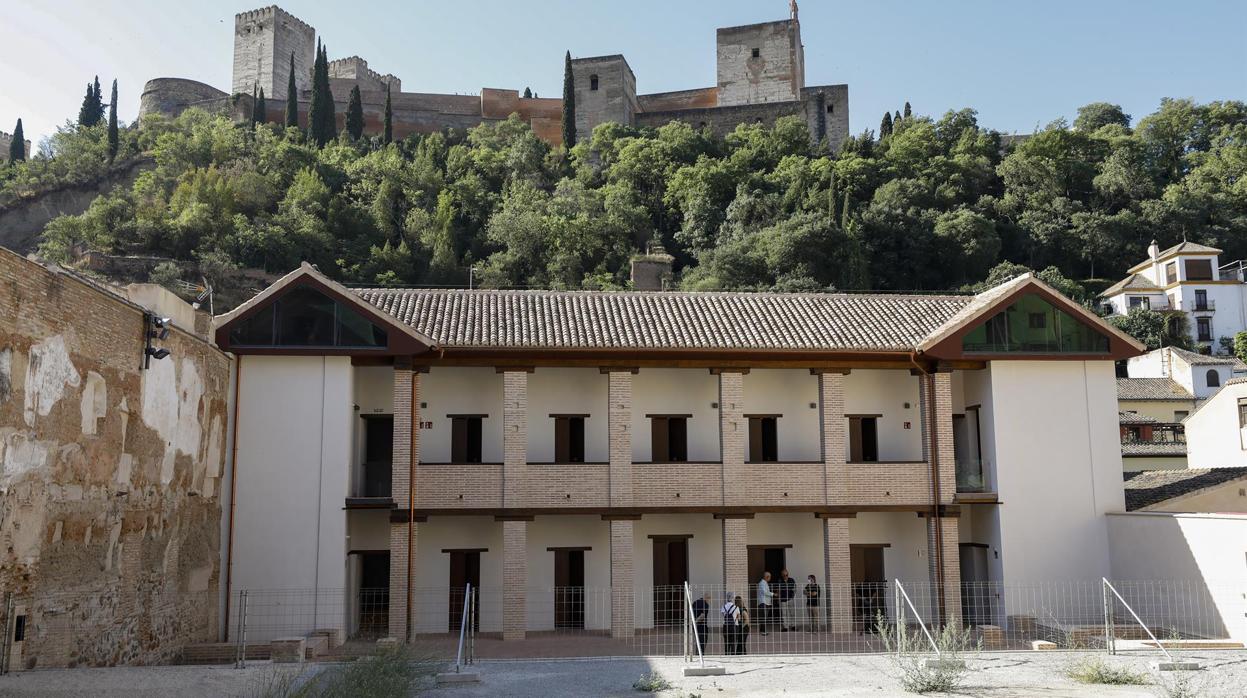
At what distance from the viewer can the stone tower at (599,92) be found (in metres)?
84.2

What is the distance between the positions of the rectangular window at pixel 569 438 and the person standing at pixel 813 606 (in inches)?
219

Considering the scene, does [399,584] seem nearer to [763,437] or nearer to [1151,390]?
[763,437]

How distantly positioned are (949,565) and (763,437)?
15.6 feet

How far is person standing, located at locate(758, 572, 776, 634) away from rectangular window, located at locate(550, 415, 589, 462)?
4.67m

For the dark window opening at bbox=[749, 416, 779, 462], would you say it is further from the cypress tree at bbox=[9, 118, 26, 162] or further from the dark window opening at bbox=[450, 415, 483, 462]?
the cypress tree at bbox=[9, 118, 26, 162]

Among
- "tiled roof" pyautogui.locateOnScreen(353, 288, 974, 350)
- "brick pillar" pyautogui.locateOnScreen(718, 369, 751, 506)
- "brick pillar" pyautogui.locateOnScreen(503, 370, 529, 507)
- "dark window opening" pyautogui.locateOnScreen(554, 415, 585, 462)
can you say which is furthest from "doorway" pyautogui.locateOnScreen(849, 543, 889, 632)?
"brick pillar" pyautogui.locateOnScreen(503, 370, 529, 507)

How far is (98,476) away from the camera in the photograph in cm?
1344

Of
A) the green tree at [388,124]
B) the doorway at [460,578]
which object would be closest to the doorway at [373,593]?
the doorway at [460,578]

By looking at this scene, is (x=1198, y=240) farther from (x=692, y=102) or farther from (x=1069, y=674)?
(x=1069, y=674)

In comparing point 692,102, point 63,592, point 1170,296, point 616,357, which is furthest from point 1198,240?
point 63,592

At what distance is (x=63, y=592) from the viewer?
1255 centimetres

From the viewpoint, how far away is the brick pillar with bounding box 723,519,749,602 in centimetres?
2002

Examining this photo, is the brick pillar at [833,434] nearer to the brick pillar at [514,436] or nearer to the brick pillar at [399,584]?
the brick pillar at [514,436]

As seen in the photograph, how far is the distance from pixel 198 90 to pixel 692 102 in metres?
47.1
